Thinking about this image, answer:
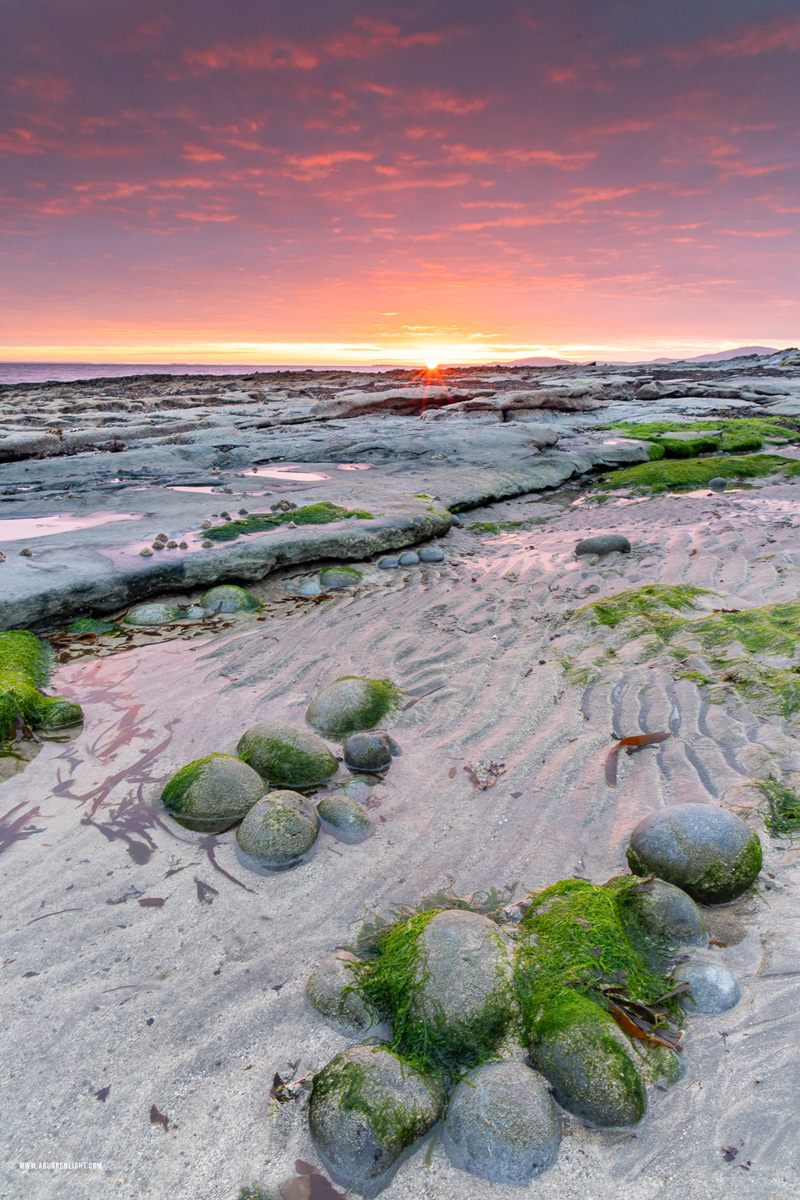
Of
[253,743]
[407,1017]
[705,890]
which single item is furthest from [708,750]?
[253,743]

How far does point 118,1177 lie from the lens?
167cm

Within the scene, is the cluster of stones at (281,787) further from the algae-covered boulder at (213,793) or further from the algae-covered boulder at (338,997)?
the algae-covered boulder at (338,997)

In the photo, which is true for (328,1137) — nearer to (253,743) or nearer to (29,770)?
(253,743)

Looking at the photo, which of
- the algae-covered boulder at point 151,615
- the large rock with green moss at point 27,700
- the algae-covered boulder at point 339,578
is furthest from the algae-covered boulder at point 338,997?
the algae-covered boulder at point 339,578

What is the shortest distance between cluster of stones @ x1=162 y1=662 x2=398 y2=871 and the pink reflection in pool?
4.44 metres

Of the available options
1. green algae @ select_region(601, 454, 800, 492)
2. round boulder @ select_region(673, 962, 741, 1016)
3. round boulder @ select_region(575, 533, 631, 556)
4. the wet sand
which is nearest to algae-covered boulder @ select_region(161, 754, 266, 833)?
the wet sand

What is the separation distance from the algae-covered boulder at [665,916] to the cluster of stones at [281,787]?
122 cm

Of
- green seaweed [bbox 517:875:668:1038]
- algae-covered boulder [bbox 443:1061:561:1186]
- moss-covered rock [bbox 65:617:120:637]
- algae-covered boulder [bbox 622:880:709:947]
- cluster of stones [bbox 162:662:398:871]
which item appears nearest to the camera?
algae-covered boulder [bbox 443:1061:561:1186]

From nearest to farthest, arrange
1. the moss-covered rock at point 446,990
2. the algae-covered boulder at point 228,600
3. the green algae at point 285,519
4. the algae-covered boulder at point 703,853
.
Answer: the moss-covered rock at point 446,990
the algae-covered boulder at point 703,853
the algae-covered boulder at point 228,600
the green algae at point 285,519

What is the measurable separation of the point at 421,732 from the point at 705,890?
5.61ft

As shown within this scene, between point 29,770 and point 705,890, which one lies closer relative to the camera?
point 705,890

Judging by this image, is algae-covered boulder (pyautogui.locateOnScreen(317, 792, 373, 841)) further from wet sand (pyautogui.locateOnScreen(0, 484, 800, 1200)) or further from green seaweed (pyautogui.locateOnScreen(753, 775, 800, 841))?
green seaweed (pyautogui.locateOnScreen(753, 775, 800, 841))

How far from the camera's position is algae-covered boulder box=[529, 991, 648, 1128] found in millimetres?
1737

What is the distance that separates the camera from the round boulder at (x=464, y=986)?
1.95 metres
